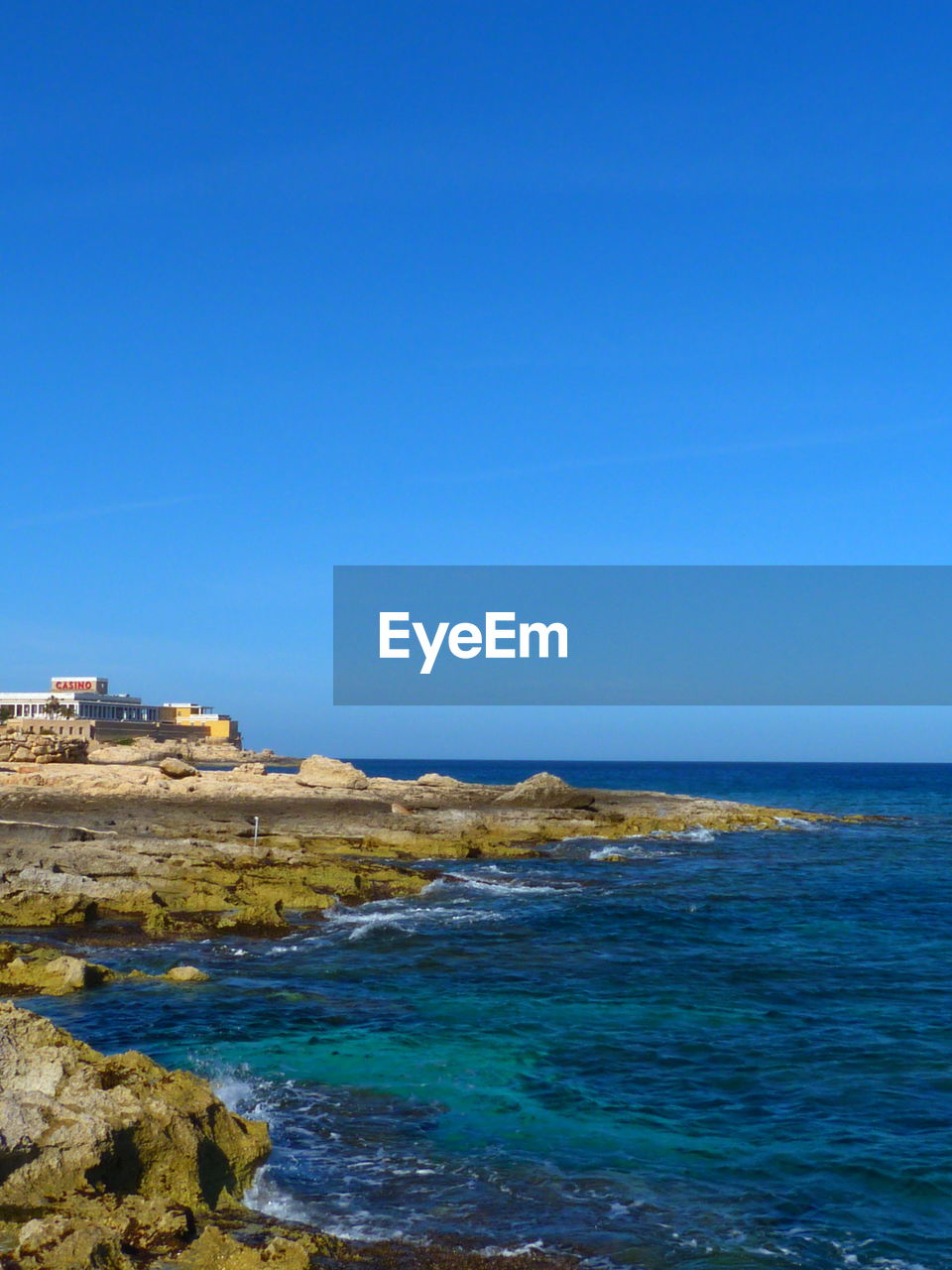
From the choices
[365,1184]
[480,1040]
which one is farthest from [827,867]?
[365,1184]

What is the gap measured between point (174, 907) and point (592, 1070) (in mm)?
16068

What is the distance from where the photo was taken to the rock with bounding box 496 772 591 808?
225 ft

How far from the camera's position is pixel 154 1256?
9.38 metres

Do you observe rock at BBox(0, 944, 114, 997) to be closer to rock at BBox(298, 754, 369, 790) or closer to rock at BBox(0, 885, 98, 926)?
rock at BBox(0, 885, 98, 926)

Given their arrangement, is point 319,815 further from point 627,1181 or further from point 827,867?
point 627,1181

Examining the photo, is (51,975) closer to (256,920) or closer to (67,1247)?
(256,920)

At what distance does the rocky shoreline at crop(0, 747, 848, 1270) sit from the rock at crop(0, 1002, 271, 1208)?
19 millimetres

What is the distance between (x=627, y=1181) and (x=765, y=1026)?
24.9 ft

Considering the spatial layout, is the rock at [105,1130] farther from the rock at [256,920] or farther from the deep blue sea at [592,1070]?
the rock at [256,920]

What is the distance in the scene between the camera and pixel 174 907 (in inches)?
1145

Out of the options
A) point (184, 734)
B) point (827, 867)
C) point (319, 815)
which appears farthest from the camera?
point (184, 734)

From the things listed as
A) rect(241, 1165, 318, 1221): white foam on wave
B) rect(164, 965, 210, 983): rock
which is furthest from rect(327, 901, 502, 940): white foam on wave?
rect(241, 1165, 318, 1221): white foam on wave

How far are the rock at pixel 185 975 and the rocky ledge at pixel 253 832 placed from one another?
16.8 feet

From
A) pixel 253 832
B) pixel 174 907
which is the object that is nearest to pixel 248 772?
pixel 253 832
